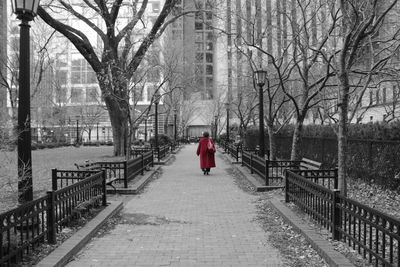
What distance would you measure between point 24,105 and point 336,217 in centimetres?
446

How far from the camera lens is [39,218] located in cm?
632

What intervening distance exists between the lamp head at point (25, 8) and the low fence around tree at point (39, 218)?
238cm

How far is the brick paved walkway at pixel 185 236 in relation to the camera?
5.45 metres

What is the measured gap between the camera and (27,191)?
18.0ft

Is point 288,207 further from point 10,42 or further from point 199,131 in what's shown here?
point 199,131

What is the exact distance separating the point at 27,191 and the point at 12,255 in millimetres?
1223

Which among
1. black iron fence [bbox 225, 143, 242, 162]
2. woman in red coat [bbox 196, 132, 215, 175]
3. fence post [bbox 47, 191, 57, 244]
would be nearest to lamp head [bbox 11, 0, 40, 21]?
fence post [bbox 47, 191, 57, 244]

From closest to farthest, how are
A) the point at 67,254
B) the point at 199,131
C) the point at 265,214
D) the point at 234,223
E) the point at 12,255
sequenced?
1. the point at 12,255
2. the point at 67,254
3. the point at 234,223
4. the point at 265,214
5. the point at 199,131

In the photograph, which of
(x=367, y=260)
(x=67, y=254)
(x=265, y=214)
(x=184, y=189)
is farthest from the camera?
(x=184, y=189)

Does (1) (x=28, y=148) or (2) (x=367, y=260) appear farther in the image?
(1) (x=28, y=148)

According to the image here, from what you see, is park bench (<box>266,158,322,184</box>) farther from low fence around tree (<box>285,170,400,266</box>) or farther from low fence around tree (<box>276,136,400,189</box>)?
low fence around tree (<box>285,170,400,266</box>)

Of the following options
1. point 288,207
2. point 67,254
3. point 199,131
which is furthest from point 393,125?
point 199,131

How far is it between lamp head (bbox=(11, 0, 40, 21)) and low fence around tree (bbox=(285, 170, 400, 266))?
4.75 meters

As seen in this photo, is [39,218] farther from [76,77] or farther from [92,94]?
[76,77]
